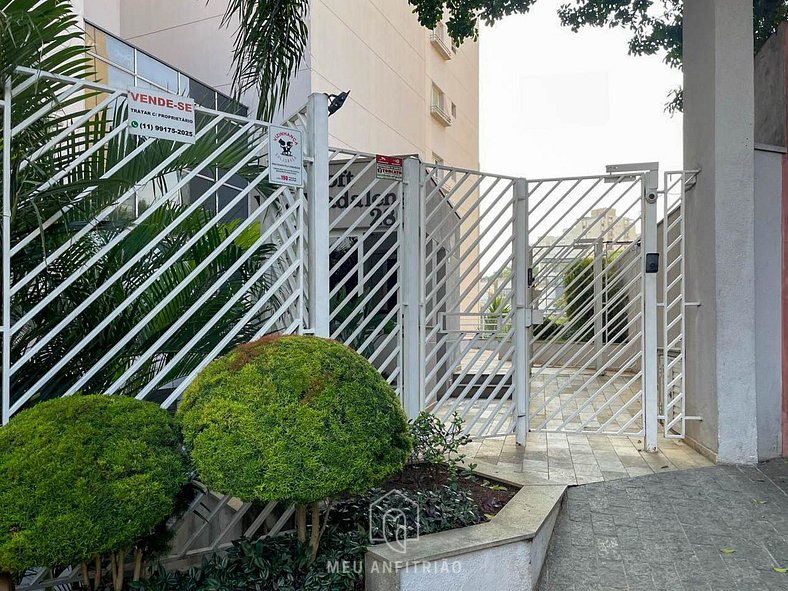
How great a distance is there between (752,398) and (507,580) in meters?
3.06

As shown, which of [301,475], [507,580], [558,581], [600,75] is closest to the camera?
[301,475]

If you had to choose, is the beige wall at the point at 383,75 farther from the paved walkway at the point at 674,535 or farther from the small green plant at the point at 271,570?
the small green plant at the point at 271,570

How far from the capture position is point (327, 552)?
279 cm

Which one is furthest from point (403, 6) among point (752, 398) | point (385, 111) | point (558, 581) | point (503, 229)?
point (558, 581)

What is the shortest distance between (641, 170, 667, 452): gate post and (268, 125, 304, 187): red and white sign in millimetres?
3142

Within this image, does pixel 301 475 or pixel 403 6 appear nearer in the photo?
pixel 301 475

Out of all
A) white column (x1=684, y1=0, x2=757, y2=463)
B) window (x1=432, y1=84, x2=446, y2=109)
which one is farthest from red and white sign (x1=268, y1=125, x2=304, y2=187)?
window (x1=432, y1=84, x2=446, y2=109)

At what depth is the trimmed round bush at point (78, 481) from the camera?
6.53ft

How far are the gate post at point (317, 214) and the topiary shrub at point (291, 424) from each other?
Result: 76 cm

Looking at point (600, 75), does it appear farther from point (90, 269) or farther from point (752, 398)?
point (90, 269)

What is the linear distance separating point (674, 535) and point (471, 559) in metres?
1.50

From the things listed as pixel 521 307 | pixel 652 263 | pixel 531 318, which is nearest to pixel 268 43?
pixel 521 307

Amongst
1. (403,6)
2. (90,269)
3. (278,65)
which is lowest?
(90,269)

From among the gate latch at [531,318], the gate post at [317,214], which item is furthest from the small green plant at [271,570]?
the gate latch at [531,318]
